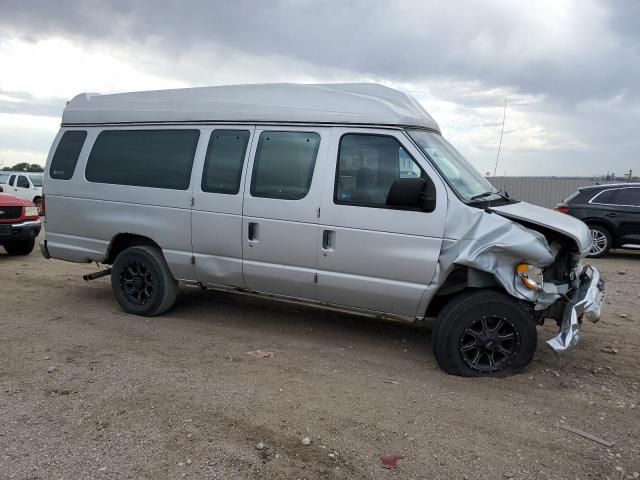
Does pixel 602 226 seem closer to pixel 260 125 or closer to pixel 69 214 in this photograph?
pixel 260 125

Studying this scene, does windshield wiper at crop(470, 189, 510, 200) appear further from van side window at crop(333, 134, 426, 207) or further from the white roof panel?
the white roof panel

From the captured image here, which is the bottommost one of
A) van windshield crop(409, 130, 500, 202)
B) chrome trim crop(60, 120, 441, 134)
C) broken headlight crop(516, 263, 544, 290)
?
broken headlight crop(516, 263, 544, 290)

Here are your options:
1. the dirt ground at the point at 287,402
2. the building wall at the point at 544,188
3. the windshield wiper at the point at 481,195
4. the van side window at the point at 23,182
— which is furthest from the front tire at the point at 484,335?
the van side window at the point at 23,182

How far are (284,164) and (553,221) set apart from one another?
244 cm

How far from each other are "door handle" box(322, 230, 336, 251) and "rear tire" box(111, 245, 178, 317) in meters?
1.96

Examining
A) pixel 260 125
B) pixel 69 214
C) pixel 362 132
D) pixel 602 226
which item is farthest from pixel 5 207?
pixel 602 226

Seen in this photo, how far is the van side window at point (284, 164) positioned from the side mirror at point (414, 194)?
867 mm

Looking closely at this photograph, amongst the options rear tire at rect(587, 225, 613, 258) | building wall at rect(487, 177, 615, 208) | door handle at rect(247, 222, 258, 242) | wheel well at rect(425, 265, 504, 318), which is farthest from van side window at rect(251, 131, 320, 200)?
building wall at rect(487, 177, 615, 208)

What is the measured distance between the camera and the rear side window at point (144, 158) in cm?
566

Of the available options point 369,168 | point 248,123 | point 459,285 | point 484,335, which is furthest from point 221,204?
point 484,335

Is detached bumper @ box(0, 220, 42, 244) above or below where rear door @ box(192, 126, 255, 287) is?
below

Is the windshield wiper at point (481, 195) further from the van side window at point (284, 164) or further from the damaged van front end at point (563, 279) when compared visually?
the van side window at point (284, 164)

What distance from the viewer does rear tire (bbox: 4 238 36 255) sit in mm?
10039

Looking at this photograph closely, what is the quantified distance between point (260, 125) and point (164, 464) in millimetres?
3274
